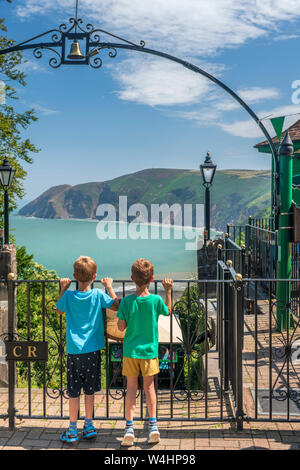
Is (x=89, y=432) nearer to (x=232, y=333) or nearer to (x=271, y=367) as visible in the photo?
(x=232, y=333)

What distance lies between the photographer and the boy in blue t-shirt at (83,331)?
166 inches

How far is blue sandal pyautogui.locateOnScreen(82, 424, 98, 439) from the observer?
4.36 meters

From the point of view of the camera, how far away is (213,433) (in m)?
4.52

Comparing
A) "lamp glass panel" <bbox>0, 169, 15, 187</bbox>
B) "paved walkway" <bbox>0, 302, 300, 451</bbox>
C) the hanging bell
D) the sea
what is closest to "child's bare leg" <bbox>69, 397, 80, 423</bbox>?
"paved walkway" <bbox>0, 302, 300, 451</bbox>

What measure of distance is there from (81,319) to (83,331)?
0.10m

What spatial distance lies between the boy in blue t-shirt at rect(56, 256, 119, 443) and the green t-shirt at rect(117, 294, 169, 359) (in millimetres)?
221

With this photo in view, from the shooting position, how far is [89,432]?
437 cm

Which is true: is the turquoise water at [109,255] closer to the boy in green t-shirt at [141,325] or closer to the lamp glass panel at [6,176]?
the lamp glass panel at [6,176]

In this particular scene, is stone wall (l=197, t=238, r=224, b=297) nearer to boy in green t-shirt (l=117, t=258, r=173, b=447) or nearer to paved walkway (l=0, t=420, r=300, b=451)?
paved walkway (l=0, t=420, r=300, b=451)

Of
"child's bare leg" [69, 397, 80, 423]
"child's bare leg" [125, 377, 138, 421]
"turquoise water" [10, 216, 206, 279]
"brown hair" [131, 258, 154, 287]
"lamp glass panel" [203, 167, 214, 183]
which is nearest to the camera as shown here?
"brown hair" [131, 258, 154, 287]

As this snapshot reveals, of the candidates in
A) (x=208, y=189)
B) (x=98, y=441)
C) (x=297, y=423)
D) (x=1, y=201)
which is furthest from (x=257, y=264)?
(x=1, y=201)

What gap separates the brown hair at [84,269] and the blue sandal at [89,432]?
4.30 feet
